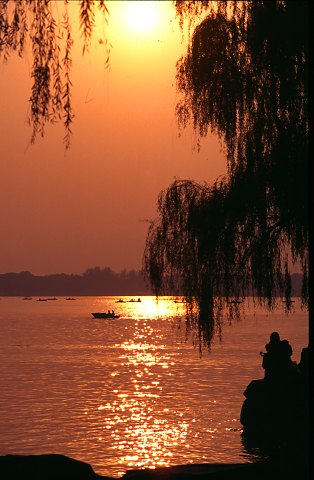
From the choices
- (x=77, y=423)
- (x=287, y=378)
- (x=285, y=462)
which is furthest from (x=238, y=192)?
(x=77, y=423)

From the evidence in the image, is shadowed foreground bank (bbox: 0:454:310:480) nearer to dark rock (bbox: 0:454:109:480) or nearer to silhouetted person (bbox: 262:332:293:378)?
dark rock (bbox: 0:454:109:480)

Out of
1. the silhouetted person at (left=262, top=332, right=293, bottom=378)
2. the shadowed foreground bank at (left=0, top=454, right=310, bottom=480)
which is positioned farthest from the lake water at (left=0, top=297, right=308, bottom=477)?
the shadowed foreground bank at (left=0, top=454, right=310, bottom=480)

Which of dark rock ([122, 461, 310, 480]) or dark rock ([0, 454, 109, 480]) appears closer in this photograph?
dark rock ([122, 461, 310, 480])

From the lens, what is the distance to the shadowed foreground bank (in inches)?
444

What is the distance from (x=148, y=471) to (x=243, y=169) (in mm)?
6413

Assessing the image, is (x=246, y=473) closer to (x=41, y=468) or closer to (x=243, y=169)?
(x=41, y=468)

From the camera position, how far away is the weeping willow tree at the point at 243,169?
14.1 meters

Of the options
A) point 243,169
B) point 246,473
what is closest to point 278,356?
point 243,169

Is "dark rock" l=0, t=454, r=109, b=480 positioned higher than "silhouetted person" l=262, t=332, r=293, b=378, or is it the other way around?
"silhouetted person" l=262, t=332, r=293, b=378

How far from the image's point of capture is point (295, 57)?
1410 cm

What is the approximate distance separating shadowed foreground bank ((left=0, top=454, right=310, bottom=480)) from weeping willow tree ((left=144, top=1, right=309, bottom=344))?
13.8 feet

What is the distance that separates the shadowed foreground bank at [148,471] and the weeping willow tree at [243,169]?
4213mm

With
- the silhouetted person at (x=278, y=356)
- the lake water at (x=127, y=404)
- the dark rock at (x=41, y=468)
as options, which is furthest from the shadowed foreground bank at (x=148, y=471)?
the silhouetted person at (x=278, y=356)

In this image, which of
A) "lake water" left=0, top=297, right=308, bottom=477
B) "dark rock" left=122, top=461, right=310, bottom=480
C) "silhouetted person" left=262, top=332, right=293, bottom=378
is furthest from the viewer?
"lake water" left=0, top=297, right=308, bottom=477
